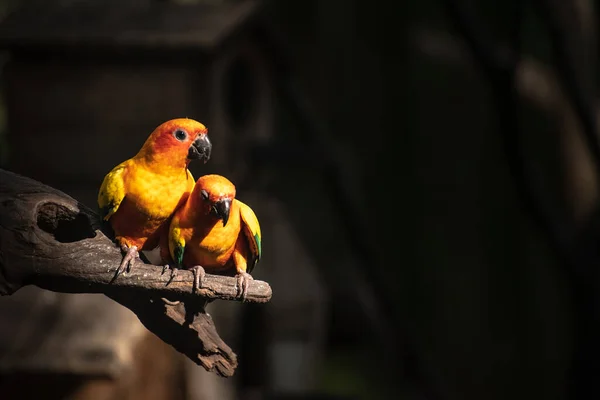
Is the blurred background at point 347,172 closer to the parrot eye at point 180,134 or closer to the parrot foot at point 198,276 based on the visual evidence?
the parrot foot at point 198,276

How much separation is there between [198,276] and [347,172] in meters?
2.49

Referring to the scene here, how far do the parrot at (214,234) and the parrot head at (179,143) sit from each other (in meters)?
0.03

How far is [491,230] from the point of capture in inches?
172

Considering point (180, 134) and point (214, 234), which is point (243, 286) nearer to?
point (214, 234)

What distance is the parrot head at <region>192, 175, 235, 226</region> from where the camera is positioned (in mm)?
910

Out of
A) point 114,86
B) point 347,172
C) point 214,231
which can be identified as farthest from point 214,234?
point 347,172

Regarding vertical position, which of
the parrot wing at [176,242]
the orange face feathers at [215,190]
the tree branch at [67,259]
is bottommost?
the tree branch at [67,259]

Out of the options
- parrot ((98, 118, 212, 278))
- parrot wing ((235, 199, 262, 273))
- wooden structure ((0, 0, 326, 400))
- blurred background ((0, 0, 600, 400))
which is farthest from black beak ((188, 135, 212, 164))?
wooden structure ((0, 0, 326, 400))

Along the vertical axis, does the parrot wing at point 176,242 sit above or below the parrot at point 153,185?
below

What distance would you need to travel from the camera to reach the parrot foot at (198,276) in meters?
0.99

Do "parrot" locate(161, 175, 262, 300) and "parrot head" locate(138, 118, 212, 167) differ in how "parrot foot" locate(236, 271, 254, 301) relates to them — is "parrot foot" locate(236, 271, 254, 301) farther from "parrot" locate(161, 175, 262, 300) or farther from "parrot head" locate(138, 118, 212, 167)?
"parrot head" locate(138, 118, 212, 167)

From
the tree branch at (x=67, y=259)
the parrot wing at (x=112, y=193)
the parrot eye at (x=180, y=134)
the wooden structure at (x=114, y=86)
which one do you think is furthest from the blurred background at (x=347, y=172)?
the parrot eye at (x=180, y=134)

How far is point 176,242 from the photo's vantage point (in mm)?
973

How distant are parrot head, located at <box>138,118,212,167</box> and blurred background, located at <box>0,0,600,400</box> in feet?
3.54
